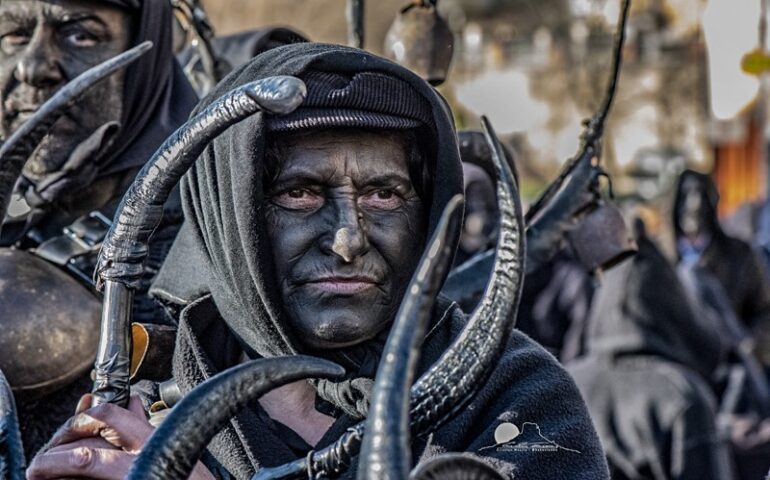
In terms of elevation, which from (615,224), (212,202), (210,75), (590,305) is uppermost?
(212,202)

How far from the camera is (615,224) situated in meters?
5.24

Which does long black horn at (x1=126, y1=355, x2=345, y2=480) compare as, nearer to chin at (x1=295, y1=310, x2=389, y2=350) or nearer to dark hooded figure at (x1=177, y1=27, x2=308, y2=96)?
chin at (x1=295, y1=310, x2=389, y2=350)

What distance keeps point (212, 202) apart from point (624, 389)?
660 centimetres

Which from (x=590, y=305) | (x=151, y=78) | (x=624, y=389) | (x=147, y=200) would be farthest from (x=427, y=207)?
(x=590, y=305)

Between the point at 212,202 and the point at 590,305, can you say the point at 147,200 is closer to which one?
the point at 212,202

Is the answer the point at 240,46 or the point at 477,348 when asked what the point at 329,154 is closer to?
the point at 477,348

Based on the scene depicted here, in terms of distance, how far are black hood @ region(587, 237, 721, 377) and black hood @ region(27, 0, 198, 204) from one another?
5867mm

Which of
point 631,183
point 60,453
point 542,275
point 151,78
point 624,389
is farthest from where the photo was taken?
point 631,183

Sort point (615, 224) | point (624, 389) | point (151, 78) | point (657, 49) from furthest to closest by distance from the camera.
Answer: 1. point (657, 49)
2. point (624, 389)
3. point (615, 224)
4. point (151, 78)

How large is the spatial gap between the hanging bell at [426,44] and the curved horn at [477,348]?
8.79 ft

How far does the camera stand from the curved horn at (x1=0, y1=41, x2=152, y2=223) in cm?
316

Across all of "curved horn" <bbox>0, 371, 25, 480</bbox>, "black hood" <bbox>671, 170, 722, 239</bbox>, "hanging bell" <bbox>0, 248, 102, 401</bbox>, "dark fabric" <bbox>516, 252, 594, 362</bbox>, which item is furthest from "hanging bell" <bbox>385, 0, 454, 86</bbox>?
"black hood" <bbox>671, 170, 722, 239</bbox>

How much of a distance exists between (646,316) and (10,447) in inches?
298

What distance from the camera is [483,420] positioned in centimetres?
307
